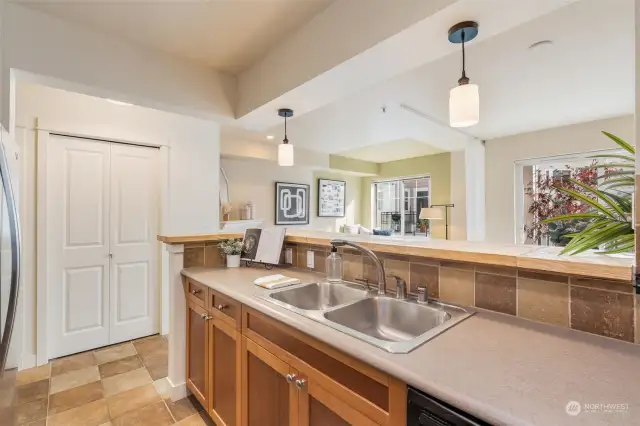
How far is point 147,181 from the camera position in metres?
3.04

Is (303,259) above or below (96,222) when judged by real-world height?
below

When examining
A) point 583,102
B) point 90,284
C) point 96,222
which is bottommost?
point 90,284

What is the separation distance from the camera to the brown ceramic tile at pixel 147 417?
72.0 inches

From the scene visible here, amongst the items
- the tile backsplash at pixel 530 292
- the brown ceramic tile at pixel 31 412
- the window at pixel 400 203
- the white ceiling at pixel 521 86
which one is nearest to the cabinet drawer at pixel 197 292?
the tile backsplash at pixel 530 292

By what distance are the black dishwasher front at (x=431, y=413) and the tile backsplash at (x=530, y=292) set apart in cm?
63

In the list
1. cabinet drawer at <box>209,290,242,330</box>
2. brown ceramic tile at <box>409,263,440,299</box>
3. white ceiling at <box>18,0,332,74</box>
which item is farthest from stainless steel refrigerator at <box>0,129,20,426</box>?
brown ceramic tile at <box>409,263,440,299</box>

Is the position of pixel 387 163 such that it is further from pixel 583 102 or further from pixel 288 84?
pixel 288 84

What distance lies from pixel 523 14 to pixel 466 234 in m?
4.22

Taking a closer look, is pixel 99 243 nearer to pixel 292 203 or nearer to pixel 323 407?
pixel 323 407

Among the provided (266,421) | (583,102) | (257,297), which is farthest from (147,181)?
(583,102)

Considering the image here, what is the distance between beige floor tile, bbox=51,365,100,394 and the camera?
2193 millimetres

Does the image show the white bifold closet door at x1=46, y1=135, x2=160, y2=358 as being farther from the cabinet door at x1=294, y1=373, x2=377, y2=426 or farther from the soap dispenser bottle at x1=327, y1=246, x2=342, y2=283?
the cabinet door at x1=294, y1=373, x2=377, y2=426

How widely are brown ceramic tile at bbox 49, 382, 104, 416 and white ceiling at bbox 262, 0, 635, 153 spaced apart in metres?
3.11

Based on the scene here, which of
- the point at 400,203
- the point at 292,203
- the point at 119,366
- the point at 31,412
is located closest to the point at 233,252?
the point at 119,366
